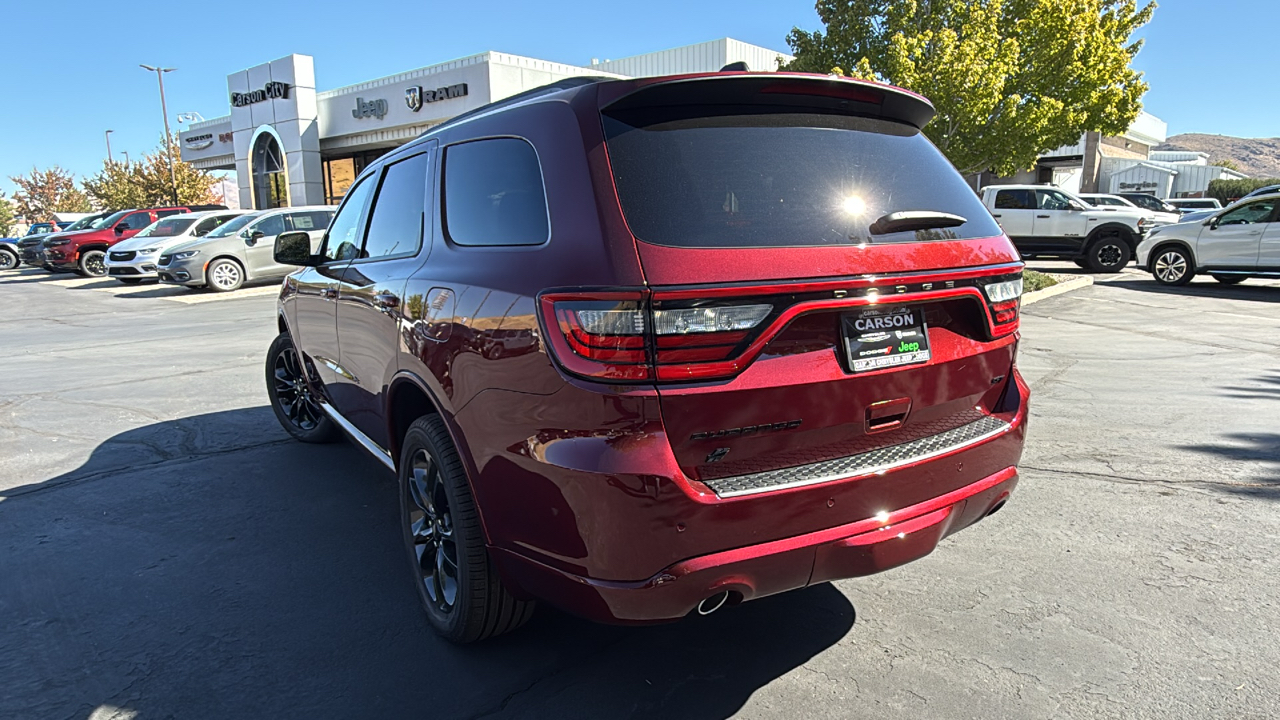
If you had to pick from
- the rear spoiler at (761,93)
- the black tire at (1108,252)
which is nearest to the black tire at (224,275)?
the rear spoiler at (761,93)

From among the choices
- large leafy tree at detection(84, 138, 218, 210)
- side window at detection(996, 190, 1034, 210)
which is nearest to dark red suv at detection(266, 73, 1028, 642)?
side window at detection(996, 190, 1034, 210)

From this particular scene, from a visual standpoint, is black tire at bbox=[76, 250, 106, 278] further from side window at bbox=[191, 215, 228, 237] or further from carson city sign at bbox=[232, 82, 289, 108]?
carson city sign at bbox=[232, 82, 289, 108]

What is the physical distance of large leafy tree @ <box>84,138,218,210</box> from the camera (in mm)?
45969

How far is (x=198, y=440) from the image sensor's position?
552cm

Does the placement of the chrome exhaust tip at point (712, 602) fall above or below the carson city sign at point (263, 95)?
below

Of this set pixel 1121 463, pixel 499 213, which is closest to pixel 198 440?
pixel 499 213

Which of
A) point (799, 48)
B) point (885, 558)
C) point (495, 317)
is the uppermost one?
point (799, 48)

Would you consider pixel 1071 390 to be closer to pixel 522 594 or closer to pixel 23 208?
pixel 522 594

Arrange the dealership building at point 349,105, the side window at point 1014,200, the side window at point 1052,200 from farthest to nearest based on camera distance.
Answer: the dealership building at point 349,105, the side window at point 1014,200, the side window at point 1052,200

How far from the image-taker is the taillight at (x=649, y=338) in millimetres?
2049

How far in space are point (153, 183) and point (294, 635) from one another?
52388 millimetres

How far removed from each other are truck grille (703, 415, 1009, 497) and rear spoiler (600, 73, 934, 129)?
1115mm

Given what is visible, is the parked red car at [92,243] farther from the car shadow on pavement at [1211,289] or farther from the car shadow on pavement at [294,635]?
the car shadow on pavement at [1211,289]

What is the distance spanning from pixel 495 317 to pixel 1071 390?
5774 mm
